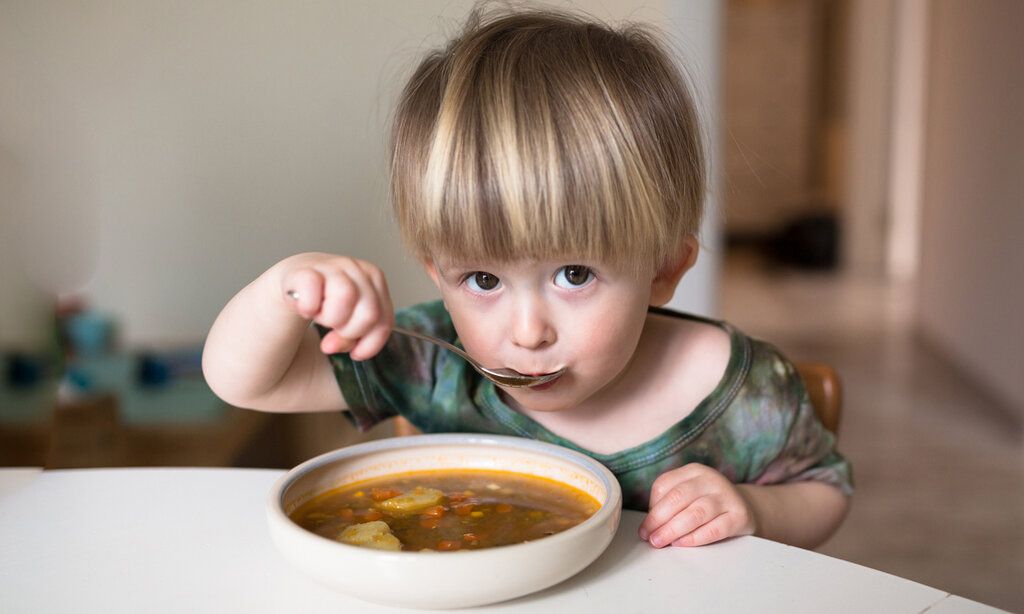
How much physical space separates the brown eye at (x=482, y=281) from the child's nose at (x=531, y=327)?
0.12 feet

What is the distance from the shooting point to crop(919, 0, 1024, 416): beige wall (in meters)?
3.21

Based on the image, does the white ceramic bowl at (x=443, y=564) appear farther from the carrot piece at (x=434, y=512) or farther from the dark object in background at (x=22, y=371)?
the dark object in background at (x=22, y=371)

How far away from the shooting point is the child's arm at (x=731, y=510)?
690mm

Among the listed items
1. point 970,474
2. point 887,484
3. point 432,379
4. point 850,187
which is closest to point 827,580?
point 432,379

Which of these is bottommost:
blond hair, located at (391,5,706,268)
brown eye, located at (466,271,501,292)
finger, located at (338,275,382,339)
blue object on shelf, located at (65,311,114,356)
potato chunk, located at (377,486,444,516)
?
blue object on shelf, located at (65,311,114,356)

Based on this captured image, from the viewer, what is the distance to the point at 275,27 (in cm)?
179

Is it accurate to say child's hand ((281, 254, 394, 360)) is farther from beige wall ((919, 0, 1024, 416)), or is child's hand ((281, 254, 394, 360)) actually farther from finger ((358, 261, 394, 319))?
beige wall ((919, 0, 1024, 416))

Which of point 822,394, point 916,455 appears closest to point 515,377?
point 822,394

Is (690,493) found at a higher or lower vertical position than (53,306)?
higher

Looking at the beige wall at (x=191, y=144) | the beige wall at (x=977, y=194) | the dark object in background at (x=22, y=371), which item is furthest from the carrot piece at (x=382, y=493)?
the beige wall at (x=977, y=194)

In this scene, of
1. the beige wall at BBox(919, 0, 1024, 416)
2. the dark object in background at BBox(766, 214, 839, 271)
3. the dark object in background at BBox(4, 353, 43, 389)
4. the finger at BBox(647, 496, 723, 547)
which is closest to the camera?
the finger at BBox(647, 496, 723, 547)

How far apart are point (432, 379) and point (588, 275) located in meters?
0.27

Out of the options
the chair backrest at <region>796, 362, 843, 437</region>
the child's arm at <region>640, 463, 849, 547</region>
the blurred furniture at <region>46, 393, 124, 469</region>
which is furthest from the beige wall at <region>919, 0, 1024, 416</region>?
the blurred furniture at <region>46, 393, 124, 469</region>

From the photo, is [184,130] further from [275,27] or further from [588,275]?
[588,275]
